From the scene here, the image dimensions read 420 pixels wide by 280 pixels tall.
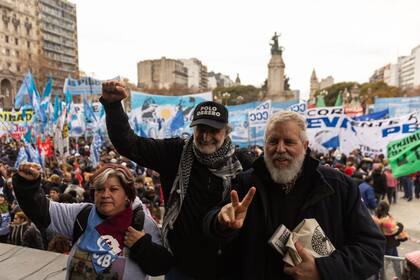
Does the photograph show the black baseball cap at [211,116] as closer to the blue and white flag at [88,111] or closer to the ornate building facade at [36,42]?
the blue and white flag at [88,111]

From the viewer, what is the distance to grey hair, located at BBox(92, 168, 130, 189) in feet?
6.52

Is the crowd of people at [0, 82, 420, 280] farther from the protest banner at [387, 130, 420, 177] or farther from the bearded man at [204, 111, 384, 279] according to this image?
the protest banner at [387, 130, 420, 177]

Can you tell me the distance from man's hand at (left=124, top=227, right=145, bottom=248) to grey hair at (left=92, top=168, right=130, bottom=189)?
0.27 m

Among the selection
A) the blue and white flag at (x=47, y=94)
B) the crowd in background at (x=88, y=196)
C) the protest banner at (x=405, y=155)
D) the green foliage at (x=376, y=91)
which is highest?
the green foliage at (x=376, y=91)

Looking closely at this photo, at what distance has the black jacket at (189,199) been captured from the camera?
6.68 feet

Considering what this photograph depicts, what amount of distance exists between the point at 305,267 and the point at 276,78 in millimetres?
46849

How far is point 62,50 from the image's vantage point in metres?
85.6

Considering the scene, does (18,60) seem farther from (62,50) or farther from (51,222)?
(51,222)

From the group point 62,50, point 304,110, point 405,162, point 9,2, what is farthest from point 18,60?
point 405,162

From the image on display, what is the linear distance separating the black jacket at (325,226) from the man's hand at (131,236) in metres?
0.43

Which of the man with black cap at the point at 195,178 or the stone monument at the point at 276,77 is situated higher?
the stone monument at the point at 276,77

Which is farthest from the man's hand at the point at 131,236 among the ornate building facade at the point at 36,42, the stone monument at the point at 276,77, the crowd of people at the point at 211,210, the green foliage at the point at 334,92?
the green foliage at the point at 334,92

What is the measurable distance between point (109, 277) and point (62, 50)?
93574 mm

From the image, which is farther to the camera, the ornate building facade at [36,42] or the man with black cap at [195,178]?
the ornate building facade at [36,42]
